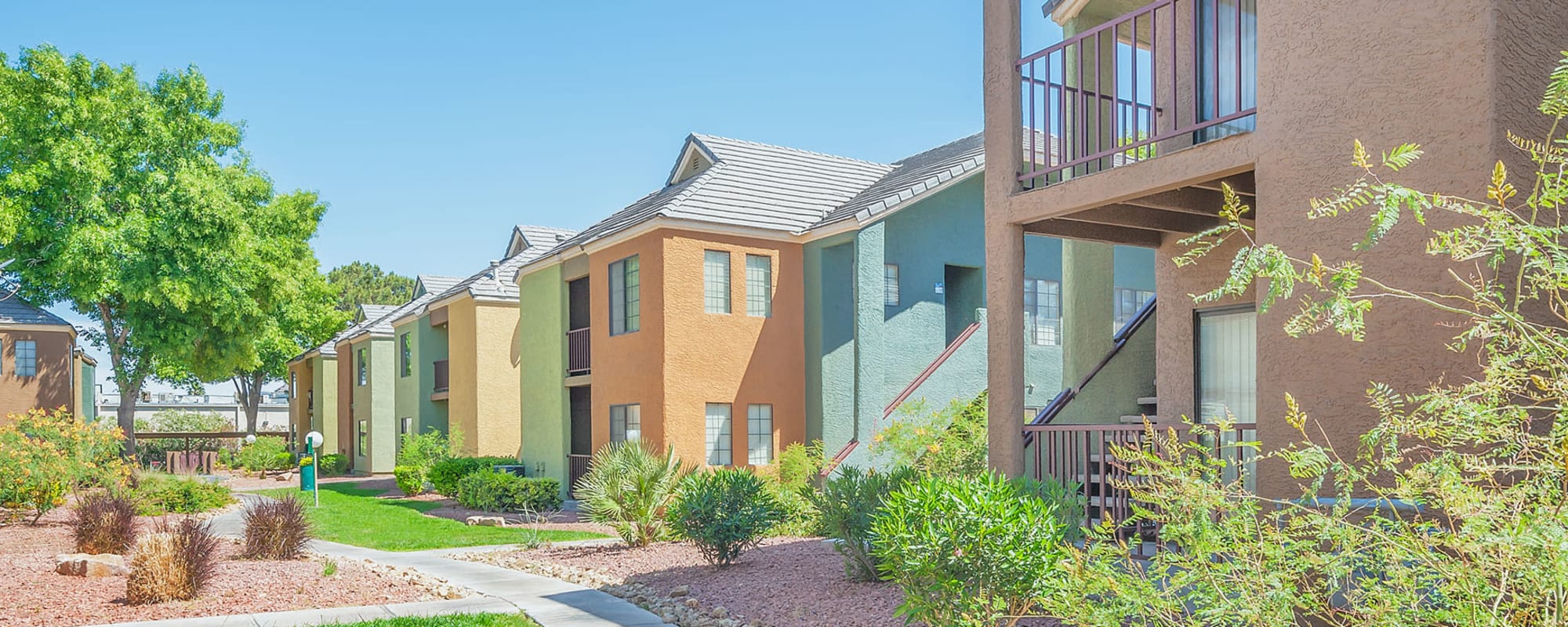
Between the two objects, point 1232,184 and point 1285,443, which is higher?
point 1232,184

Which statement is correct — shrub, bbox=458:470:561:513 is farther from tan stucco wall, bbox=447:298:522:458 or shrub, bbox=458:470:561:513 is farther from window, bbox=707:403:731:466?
tan stucco wall, bbox=447:298:522:458

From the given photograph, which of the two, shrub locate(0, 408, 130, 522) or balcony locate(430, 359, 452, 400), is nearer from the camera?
shrub locate(0, 408, 130, 522)

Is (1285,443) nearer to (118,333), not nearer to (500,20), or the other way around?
(500,20)

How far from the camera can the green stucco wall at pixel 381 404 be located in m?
39.0

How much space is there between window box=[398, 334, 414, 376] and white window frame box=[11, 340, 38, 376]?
10376 mm

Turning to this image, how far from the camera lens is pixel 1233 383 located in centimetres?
1180

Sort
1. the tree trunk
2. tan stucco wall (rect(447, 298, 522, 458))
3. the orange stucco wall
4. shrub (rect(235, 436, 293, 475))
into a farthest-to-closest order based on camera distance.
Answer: shrub (rect(235, 436, 293, 475))
the tree trunk
tan stucco wall (rect(447, 298, 522, 458))
the orange stucco wall

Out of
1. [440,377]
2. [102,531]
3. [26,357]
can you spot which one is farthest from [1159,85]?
[26,357]

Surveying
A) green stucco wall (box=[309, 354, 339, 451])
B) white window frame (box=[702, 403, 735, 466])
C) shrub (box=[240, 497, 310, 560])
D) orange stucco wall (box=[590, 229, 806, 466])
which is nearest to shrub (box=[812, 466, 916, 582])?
shrub (box=[240, 497, 310, 560])

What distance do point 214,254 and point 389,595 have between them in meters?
23.6

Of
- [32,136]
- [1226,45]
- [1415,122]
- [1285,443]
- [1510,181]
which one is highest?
[32,136]

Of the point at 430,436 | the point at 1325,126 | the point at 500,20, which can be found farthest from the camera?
the point at 430,436

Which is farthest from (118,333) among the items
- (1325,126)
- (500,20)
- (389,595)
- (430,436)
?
(1325,126)

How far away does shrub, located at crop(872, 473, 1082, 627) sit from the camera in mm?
7551
